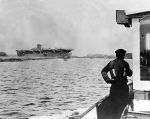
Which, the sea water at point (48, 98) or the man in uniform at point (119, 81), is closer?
the man in uniform at point (119, 81)

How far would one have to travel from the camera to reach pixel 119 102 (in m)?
7.35

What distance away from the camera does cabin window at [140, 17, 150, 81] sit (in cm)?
687

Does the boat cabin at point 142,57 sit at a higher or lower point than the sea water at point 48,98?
higher

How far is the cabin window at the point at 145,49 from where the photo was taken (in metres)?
6.87

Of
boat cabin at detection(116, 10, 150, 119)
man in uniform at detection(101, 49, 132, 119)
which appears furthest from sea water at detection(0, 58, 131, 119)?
boat cabin at detection(116, 10, 150, 119)

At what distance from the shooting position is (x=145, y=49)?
6.96 metres

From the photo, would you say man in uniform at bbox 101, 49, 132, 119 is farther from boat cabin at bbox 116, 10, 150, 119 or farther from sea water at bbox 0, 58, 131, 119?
sea water at bbox 0, 58, 131, 119

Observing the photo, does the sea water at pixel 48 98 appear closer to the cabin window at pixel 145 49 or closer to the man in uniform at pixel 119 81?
the man in uniform at pixel 119 81

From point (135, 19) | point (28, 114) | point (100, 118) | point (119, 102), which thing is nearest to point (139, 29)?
point (135, 19)

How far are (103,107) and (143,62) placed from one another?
206cm

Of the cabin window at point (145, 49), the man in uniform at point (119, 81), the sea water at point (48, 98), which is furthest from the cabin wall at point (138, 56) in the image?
the sea water at point (48, 98)

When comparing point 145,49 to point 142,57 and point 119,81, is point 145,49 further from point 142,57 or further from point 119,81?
point 119,81

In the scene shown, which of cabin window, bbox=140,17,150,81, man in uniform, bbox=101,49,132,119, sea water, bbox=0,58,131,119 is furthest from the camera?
sea water, bbox=0,58,131,119

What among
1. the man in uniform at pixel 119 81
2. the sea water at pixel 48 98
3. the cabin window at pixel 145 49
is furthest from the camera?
the sea water at pixel 48 98
